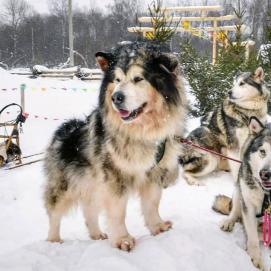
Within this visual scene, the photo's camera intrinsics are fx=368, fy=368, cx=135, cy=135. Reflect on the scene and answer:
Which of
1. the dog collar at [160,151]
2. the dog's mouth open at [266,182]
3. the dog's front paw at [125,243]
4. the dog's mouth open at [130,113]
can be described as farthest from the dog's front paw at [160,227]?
the dog's mouth open at [130,113]

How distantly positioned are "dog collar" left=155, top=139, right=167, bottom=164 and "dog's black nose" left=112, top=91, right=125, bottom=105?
517 mm

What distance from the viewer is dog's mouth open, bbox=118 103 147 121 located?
2727 mm

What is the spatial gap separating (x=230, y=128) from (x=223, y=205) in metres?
2.00

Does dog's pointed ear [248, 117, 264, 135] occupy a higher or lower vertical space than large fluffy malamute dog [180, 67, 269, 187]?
higher

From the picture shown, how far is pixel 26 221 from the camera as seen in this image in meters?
4.73

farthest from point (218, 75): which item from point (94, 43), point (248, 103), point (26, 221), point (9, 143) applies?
point (94, 43)

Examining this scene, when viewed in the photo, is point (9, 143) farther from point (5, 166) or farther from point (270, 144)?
point (270, 144)

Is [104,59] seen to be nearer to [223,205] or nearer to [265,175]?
[265,175]

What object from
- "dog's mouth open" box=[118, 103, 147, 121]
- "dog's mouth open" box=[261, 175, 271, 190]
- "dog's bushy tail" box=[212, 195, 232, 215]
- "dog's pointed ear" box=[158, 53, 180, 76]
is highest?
"dog's pointed ear" box=[158, 53, 180, 76]

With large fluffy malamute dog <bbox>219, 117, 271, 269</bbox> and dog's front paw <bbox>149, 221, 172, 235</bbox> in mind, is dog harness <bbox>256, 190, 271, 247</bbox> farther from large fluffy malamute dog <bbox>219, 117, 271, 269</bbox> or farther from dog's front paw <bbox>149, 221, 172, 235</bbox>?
dog's front paw <bbox>149, 221, 172, 235</bbox>

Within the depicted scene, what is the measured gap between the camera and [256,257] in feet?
9.28

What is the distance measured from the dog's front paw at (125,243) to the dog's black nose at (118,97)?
3.51 feet

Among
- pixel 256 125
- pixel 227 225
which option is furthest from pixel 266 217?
pixel 256 125

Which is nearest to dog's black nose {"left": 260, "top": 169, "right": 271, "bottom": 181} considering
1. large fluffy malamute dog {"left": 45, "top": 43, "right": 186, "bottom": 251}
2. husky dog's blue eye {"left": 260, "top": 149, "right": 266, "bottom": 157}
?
husky dog's blue eye {"left": 260, "top": 149, "right": 266, "bottom": 157}
